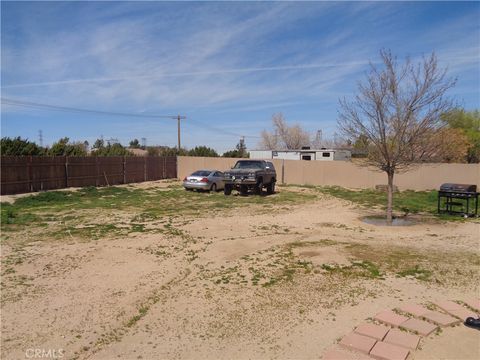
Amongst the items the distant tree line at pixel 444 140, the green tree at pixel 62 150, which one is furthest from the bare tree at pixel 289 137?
the green tree at pixel 62 150

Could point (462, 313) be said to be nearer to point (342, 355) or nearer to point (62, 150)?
point (342, 355)

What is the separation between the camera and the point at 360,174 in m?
26.5

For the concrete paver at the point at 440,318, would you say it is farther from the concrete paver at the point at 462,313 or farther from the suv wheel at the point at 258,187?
the suv wheel at the point at 258,187

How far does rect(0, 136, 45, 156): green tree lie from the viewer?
23688mm

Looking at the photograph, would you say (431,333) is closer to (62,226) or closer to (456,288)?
(456,288)

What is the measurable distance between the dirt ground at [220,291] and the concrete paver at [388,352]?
15 centimetres

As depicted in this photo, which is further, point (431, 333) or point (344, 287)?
point (344, 287)

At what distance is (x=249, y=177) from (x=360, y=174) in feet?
32.7

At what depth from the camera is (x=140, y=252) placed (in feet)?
25.5

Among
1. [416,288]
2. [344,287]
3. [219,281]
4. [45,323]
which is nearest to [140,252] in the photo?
[219,281]

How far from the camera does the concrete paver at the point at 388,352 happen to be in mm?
3541

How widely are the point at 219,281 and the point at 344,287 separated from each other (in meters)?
1.80

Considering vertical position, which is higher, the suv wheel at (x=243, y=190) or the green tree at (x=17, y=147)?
the green tree at (x=17, y=147)

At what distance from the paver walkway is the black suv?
1530 centimetres
